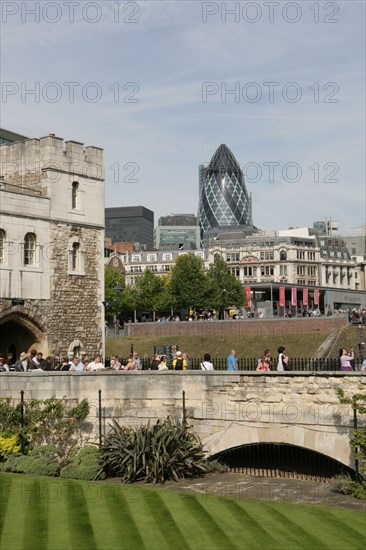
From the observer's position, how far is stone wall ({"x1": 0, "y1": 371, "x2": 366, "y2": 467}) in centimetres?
2027

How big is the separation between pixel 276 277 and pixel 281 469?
126607mm

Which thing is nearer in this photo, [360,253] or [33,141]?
[33,141]

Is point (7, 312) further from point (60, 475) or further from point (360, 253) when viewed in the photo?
point (360, 253)

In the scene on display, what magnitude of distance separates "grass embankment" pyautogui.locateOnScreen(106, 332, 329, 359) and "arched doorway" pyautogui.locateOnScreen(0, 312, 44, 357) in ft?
95.5

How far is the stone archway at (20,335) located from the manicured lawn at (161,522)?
18753 millimetres

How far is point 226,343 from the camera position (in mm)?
71250

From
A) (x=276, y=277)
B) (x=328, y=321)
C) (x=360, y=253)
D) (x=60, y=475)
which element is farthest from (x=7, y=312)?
(x=360, y=253)

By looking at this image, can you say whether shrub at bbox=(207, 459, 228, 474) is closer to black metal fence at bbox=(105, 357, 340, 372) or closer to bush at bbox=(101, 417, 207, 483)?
bush at bbox=(101, 417, 207, 483)

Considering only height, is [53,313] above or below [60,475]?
above

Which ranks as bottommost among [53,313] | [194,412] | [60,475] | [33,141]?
[60,475]

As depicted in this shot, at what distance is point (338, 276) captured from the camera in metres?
159

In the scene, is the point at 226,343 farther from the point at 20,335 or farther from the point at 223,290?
the point at 223,290

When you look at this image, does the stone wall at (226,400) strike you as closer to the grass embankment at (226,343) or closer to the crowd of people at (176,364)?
the crowd of people at (176,364)

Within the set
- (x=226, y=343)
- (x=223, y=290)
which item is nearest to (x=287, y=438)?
(x=226, y=343)
